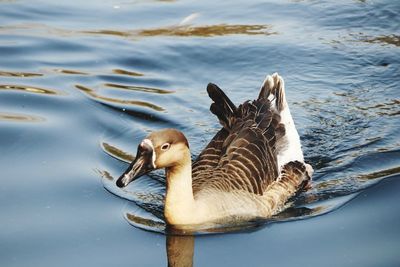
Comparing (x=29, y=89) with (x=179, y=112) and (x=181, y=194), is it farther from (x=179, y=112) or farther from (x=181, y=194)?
(x=181, y=194)

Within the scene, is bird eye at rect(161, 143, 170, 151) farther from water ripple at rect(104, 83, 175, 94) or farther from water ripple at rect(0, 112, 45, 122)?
water ripple at rect(104, 83, 175, 94)

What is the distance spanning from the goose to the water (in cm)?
28

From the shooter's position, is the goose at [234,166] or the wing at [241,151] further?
the wing at [241,151]

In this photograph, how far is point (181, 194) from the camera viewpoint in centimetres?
916

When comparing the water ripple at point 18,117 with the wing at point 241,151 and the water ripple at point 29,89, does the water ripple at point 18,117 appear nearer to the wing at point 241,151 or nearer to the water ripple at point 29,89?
the water ripple at point 29,89

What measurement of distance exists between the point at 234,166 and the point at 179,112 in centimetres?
308

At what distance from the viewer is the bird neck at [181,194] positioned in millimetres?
9180

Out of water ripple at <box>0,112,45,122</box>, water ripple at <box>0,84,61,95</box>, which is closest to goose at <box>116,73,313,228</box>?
water ripple at <box>0,112,45,122</box>

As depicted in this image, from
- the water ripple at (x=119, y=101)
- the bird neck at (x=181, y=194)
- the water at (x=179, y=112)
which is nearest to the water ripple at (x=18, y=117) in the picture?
the water at (x=179, y=112)

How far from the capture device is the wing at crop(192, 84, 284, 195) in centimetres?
979

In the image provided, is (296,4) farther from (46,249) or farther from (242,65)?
(46,249)

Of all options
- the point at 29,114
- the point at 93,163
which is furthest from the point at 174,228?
the point at 29,114

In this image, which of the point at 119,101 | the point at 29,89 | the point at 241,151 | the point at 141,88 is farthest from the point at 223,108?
the point at 29,89

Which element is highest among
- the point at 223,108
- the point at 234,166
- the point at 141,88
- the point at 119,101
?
the point at 223,108
